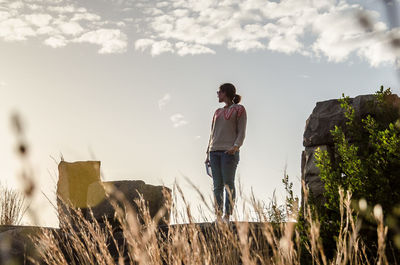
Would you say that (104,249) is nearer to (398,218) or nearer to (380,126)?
(398,218)

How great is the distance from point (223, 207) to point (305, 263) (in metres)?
1.04

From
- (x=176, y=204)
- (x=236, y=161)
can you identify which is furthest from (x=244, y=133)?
(x=176, y=204)

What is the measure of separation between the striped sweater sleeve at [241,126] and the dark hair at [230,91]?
9.4 inches

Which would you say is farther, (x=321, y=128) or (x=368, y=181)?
(x=321, y=128)

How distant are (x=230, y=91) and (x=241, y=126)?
48 centimetres

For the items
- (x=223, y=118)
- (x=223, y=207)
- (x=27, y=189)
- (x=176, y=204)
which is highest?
(x=223, y=118)

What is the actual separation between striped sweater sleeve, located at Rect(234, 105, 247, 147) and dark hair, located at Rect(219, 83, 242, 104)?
0.78 ft

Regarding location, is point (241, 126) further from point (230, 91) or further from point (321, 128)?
point (321, 128)

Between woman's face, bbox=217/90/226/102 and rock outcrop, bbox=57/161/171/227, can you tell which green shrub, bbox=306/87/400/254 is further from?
rock outcrop, bbox=57/161/171/227

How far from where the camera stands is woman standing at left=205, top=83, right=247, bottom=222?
4355 millimetres

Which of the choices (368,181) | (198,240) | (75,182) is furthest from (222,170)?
(75,182)

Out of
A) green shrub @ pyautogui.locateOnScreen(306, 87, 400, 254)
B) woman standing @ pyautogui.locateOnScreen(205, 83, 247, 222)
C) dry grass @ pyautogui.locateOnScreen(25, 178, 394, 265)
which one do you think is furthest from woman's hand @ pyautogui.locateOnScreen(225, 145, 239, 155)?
dry grass @ pyautogui.locateOnScreen(25, 178, 394, 265)

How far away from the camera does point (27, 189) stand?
2.91ft

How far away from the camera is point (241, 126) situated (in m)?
4.44
